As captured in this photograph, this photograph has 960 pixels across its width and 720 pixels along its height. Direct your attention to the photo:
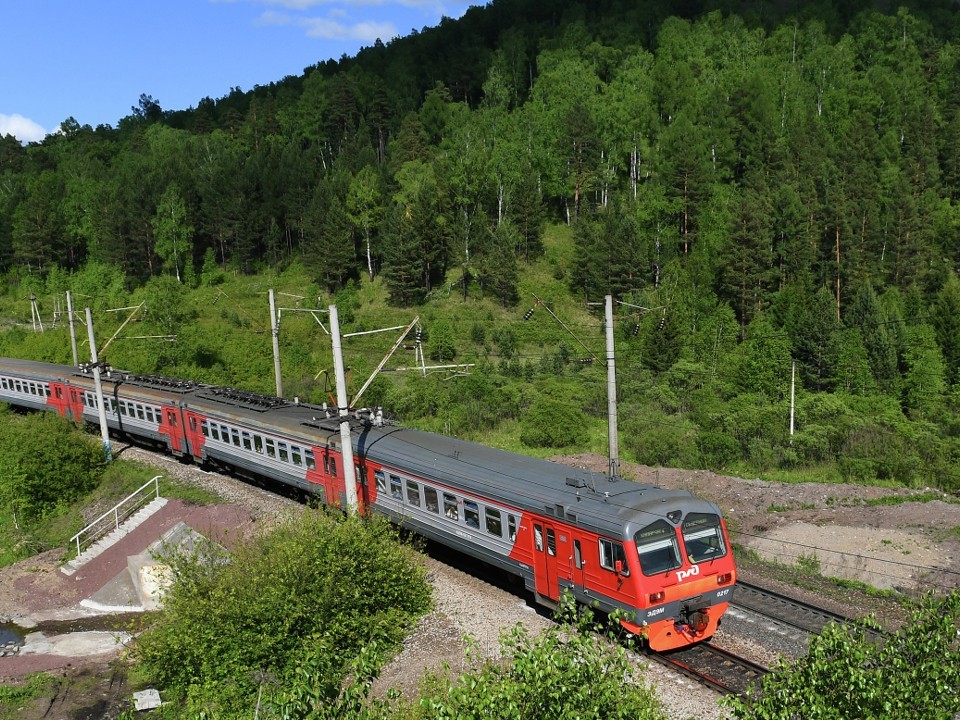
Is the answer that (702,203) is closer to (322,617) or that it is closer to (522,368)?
(522,368)

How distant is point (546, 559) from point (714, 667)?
3701 mm

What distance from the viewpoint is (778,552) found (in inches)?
868

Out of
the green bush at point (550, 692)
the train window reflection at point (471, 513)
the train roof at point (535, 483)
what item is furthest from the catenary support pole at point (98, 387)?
the green bush at point (550, 692)

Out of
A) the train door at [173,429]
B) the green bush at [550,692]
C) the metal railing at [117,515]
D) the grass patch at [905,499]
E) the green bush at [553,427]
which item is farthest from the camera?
the green bush at [553,427]

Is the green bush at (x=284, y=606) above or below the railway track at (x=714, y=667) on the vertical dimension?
above

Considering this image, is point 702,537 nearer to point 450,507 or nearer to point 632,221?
point 450,507

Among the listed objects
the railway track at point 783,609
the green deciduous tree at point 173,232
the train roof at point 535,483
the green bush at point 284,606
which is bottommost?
the railway track at point 783,609

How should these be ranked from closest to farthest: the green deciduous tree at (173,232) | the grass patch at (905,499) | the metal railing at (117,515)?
1. the grass patch at (905,499)
2. the metal railing at (117,515)
3. the green deciduous tree at (173,232)

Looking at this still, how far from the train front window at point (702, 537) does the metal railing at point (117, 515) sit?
20.7 meters

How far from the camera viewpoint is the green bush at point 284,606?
14258 mm

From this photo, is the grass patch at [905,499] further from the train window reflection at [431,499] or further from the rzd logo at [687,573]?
the train window reflection at [431,499]

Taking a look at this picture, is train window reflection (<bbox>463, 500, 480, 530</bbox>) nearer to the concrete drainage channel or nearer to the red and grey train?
the red and grey train

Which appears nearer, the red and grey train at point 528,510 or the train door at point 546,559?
the red and grey train at point 528,510

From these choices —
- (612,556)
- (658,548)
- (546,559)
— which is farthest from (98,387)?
(658,548)
